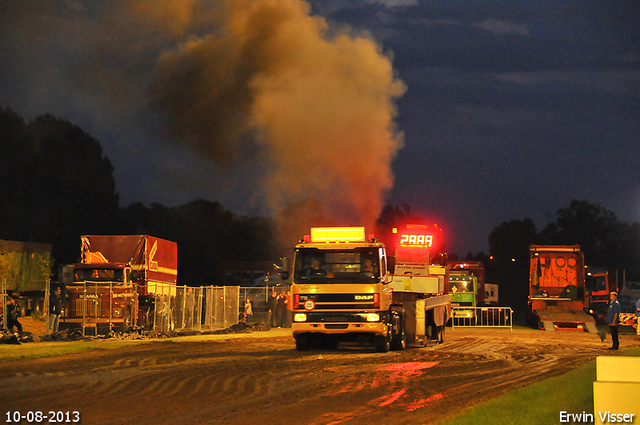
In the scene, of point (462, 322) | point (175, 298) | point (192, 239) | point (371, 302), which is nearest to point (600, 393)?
point (371, 302)

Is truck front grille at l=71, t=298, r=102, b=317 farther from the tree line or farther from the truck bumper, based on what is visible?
the tree line

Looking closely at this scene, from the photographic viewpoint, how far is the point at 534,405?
1218 centimetres

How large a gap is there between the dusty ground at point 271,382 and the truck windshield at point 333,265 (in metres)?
2.14

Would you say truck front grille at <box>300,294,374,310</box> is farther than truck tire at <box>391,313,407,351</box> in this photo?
No

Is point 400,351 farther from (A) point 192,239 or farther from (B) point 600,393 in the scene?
(A) point 192,239

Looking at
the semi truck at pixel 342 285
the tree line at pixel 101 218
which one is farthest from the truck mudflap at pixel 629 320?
the semi truck at pixel 342 285

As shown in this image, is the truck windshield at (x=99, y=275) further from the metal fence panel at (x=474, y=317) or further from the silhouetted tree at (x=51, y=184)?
the silhouetted tree at (x=51, y=184)

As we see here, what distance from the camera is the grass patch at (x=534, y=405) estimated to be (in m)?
10.9

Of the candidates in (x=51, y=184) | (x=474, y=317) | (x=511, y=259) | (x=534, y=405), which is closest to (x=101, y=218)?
(x=51, y=184)

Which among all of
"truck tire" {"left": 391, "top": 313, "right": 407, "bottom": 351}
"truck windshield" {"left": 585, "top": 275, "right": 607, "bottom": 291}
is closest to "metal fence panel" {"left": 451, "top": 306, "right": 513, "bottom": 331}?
"truck windshield" {"left": 585, "top": 275, "right": 607, "bottom": 291}

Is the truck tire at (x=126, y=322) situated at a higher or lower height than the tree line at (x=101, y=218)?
lower

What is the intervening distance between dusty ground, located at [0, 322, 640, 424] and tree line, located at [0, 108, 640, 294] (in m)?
22.0

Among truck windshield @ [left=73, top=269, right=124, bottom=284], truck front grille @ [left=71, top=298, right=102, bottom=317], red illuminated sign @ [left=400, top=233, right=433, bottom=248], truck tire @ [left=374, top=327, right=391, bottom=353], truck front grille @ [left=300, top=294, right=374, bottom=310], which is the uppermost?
red illuminated sign @ [left=400, top=233, right=433, bottom=248]

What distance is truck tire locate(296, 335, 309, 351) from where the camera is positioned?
24.0 m
